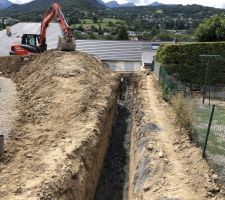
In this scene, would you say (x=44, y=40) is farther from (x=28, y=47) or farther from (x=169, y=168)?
(x=169, y=168)

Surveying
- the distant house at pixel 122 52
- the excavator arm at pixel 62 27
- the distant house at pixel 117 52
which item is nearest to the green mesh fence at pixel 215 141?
the excavator arm at pixel 62 27

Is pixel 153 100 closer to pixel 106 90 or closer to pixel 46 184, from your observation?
pixel 106 90

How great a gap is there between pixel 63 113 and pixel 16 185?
7283 mm

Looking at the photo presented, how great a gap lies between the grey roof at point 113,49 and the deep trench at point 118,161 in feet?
54.1

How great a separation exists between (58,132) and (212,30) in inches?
794

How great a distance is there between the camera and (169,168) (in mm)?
15359

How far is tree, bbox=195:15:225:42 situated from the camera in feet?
109

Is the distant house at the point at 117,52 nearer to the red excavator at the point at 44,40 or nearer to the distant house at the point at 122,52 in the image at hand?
the distant house at the point at 122,52

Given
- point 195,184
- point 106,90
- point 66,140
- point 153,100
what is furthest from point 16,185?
point 153,100

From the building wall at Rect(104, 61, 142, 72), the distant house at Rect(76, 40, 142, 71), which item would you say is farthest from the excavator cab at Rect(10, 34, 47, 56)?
the distant house at Rect(76, 40, 142, 71)

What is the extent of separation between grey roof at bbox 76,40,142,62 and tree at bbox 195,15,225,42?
1264cm

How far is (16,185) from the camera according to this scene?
12602 millimetres

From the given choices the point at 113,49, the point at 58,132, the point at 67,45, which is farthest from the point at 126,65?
the point at 58,132

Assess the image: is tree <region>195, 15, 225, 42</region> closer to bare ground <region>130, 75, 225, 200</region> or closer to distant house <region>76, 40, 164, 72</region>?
distant house <region>76, 40, 164, 72</region>
